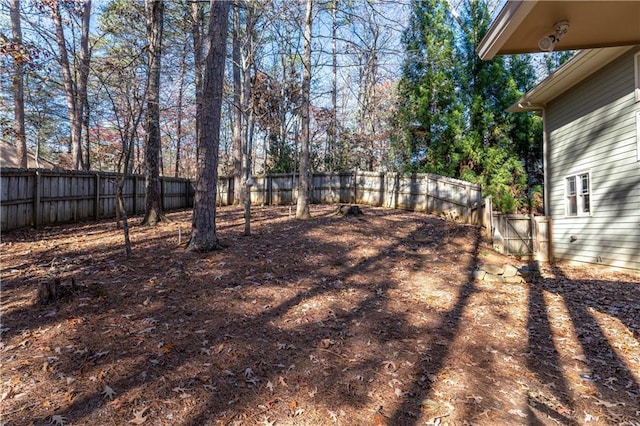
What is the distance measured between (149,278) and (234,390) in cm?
276

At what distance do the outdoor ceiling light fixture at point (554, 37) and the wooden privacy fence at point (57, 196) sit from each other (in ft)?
30.3

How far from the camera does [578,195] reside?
8.56 m

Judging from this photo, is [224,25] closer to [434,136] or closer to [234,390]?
[234,390]

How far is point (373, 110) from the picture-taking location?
1948 cm

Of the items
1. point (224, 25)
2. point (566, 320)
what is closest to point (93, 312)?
point (224, 25)

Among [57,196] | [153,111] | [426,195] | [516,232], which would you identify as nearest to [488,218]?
[516,232]

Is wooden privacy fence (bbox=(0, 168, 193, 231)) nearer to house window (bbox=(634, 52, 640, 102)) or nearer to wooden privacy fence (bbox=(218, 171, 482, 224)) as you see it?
wooden privacy fence (bbox=(218, 171, 482, 224))

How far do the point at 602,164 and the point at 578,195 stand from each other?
1.05 meters


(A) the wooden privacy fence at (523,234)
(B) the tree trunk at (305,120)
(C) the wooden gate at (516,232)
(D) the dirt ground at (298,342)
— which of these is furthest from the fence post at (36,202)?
(C) the wooden gate at (516,232)

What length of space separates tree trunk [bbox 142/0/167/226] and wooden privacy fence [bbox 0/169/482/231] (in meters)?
2.19

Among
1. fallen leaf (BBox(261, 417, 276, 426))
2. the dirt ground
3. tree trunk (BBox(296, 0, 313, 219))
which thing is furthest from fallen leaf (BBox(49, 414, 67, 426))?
tree trunk (BBox(296, 0, 313, 219))

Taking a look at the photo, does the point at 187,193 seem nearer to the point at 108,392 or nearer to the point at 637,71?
the point at 108,392

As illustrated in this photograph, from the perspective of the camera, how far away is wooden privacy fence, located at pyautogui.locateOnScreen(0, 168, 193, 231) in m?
A: 7.79

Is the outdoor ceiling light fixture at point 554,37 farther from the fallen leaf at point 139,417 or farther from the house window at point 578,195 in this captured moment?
the house window at point 578,195
